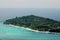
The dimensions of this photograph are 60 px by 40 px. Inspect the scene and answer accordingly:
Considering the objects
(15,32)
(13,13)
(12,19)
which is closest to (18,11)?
(13,13)

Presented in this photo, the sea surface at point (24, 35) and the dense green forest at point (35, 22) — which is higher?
the dense green forest at point (35, 22)

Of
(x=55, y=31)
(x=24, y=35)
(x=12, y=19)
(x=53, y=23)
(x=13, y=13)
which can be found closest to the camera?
(x=24, y=35)

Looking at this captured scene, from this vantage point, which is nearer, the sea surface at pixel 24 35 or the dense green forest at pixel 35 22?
the sea surface at pixel 24 35

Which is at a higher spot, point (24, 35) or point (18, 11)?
point (18, 11)

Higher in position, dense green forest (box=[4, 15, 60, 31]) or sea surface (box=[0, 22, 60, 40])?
dense green forest (box=[4, 15, 60, 31])

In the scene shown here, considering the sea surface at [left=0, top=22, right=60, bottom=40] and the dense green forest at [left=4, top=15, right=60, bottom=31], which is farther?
the dense green forest at [left=4, top=15, right=60, bottom=31]

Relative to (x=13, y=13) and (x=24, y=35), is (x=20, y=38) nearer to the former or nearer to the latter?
(x=24, y=35)

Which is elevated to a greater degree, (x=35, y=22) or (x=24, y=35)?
(x=35, y=22)

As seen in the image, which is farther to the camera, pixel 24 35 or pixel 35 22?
pixel 35 22
